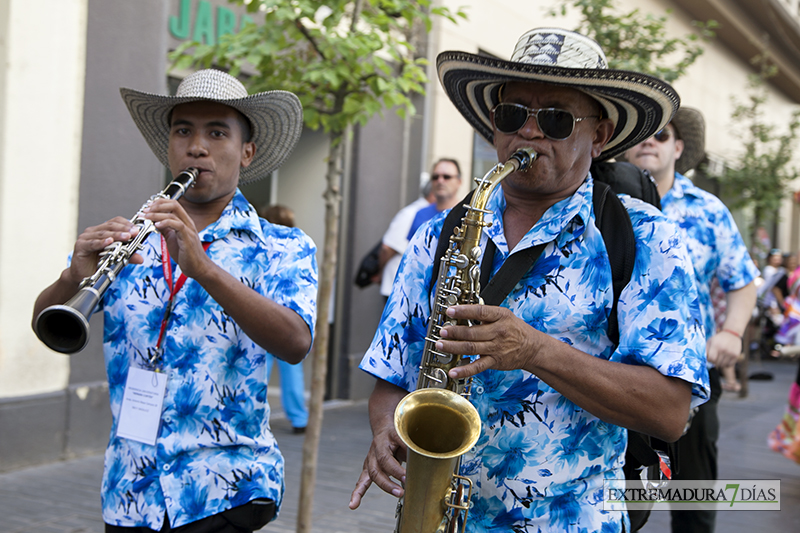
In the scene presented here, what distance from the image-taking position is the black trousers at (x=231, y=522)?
2.35m

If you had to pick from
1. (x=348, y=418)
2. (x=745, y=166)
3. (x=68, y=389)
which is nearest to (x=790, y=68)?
(x=745, y=166)

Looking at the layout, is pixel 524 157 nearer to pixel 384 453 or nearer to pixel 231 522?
pixel 384 453

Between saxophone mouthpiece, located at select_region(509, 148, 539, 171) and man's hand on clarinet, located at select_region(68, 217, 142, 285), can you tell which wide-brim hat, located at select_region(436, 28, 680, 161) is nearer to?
saxophone mouthpiece, located at select_region(509, 148, 539, 171)

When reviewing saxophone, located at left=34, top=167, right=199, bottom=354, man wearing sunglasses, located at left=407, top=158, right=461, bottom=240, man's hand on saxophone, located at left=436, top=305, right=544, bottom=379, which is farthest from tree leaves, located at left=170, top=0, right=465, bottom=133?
man wearing sunglasses, located at left=407, top=158, right=461, bottom=240

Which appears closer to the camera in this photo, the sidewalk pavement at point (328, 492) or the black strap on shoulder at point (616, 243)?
the black strap on shoulder at point (616, 243)

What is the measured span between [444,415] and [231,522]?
917 mm

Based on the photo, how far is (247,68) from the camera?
6.91m

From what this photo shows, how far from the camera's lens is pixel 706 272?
405 centimetres

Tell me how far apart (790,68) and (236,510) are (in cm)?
2269

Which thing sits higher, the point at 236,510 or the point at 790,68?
the point at 790,68

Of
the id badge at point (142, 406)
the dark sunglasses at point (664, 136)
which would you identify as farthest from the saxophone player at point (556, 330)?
the dark sunglasses at point (664, 136)

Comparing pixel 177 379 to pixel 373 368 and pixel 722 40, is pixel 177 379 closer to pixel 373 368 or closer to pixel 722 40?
pixel 373 368

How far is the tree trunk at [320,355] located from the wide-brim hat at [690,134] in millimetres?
1801

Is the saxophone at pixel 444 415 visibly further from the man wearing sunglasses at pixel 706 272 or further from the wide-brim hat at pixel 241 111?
the man wearing sunglasses at pixel 706 272
